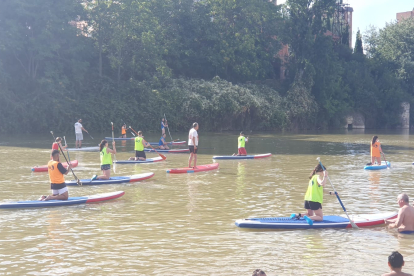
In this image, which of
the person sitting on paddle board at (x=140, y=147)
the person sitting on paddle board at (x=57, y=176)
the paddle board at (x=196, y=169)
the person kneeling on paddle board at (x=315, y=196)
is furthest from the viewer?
the person sitting on paddle board at (x=140, y=147)

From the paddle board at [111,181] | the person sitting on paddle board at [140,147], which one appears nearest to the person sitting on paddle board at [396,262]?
the paddle board at [111,181]

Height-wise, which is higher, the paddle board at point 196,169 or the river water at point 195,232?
the paddle board at point 196,169

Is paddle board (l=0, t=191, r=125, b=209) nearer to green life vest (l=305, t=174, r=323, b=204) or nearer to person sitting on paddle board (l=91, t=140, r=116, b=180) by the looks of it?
person sitting on paddle board (l=91, t=140, r=116, b=180)

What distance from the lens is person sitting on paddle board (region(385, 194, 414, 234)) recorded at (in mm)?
10852

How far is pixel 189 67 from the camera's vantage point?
206ft

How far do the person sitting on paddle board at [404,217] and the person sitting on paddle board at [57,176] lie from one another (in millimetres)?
8238

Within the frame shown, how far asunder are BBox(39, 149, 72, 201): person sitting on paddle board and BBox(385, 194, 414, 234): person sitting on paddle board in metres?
8.24

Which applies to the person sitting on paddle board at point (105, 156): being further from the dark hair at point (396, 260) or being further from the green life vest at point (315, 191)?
the dark hair at point (396, 260)

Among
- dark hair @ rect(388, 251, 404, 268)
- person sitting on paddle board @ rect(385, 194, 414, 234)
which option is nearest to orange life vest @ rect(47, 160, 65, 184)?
person sitting on paddle board @ rect(385, 194, 414, 234)

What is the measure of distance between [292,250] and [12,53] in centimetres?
4615

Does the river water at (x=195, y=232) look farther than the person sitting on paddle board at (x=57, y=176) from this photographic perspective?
No

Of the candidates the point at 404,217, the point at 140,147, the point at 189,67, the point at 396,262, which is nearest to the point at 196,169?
the point at 140,147

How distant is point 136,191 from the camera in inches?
646

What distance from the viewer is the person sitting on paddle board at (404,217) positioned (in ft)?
35.6
